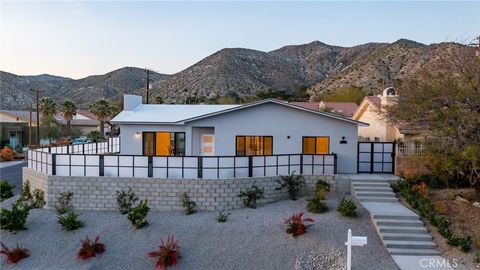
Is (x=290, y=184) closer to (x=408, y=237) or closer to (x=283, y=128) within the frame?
(x=283, y=128)

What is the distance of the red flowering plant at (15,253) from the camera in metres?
12.3

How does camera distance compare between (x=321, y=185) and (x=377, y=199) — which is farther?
(x=321, y=185)

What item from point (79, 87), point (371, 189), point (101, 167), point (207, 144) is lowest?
point (371, 189)

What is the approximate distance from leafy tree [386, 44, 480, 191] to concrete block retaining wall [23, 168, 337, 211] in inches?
244

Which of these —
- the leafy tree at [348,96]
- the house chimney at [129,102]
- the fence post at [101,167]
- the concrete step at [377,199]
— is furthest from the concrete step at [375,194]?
the leafy tree at [348,96]

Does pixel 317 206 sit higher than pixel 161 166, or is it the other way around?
pixel 161 166

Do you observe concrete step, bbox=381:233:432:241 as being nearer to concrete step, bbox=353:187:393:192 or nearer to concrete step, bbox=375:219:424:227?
concrete step, bbox=375:219:424:227

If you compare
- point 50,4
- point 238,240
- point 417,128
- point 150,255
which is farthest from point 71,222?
point 50,4

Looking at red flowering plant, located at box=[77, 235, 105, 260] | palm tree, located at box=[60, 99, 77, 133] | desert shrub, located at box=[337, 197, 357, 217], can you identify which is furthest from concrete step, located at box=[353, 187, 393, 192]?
palm tree, located at box=[60, 99, 77, 133]

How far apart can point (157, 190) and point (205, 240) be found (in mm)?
3698

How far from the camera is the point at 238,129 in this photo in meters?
19.1

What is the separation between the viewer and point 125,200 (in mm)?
15359

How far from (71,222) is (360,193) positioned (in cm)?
1121

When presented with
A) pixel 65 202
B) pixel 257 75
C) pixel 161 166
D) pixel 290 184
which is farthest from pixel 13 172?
pixel 257 75
